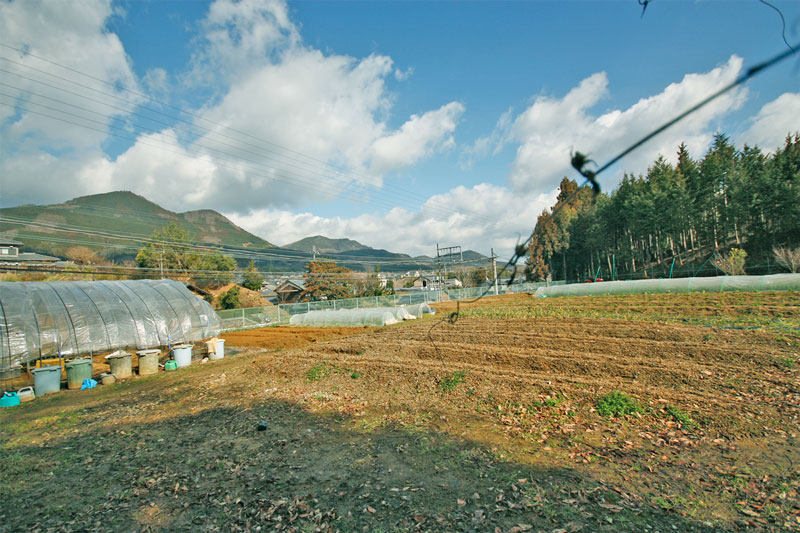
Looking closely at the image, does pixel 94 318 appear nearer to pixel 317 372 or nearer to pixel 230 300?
pixel 317 372

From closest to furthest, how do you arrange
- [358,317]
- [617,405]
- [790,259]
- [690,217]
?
[617,405] < [358,317] < [790,259] < [690,217]

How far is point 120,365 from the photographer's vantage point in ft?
44.2

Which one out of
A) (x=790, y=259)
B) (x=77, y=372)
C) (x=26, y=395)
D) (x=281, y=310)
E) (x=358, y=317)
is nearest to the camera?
(x=26, y=395)

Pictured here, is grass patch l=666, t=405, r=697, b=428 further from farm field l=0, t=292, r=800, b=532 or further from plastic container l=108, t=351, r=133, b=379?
plastic container l=108, t=351, r=133, b=379

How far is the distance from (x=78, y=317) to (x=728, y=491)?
72.6ft

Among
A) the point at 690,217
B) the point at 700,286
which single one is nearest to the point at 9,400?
the point at 700,286

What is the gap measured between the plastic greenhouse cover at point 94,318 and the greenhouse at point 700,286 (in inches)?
1283

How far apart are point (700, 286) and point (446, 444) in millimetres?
30184

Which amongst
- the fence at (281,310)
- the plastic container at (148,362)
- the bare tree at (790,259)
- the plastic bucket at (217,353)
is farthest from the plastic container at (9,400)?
the bare tree at (790,259)

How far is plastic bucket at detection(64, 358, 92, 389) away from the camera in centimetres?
1219

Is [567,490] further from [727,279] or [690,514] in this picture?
[727,279]

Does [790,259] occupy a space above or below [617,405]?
above

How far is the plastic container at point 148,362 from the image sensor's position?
46.1ft

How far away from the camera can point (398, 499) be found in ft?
15.6
